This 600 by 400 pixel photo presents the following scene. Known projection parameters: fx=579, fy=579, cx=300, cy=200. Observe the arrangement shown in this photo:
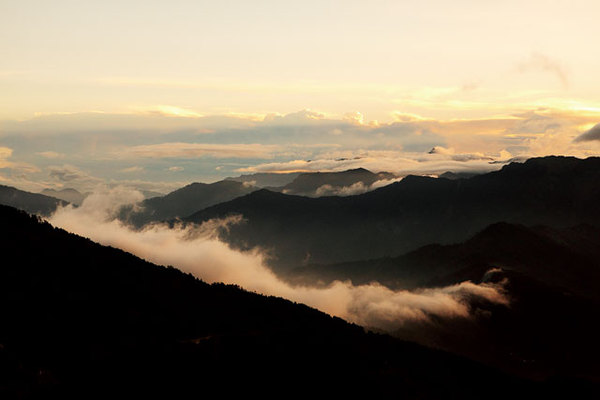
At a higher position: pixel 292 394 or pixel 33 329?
pixel 33 329

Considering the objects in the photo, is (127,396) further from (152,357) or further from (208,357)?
(208,357)

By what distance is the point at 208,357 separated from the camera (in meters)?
193

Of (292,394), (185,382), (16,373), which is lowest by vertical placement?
(292,394)

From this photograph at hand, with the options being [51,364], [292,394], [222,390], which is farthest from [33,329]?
→ [292,394]

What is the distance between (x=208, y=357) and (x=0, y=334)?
6487 centimetres

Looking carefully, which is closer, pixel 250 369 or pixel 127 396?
pixel 127 396

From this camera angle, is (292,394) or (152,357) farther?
(292,394)

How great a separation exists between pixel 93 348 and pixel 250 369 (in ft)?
170

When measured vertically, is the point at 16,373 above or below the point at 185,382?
above

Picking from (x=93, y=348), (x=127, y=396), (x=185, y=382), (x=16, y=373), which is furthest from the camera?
(x=93, y=348)

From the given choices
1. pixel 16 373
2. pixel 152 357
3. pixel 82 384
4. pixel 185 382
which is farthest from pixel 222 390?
pixel 16 373

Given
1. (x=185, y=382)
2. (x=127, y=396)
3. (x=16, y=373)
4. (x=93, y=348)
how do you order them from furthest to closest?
(x=93, y=348)
(x=185, y=382)
(x=127, y=396)
(x=16, y=373)

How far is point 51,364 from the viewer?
16350 centimetres

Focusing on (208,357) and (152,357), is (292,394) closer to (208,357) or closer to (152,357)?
(208,357)
